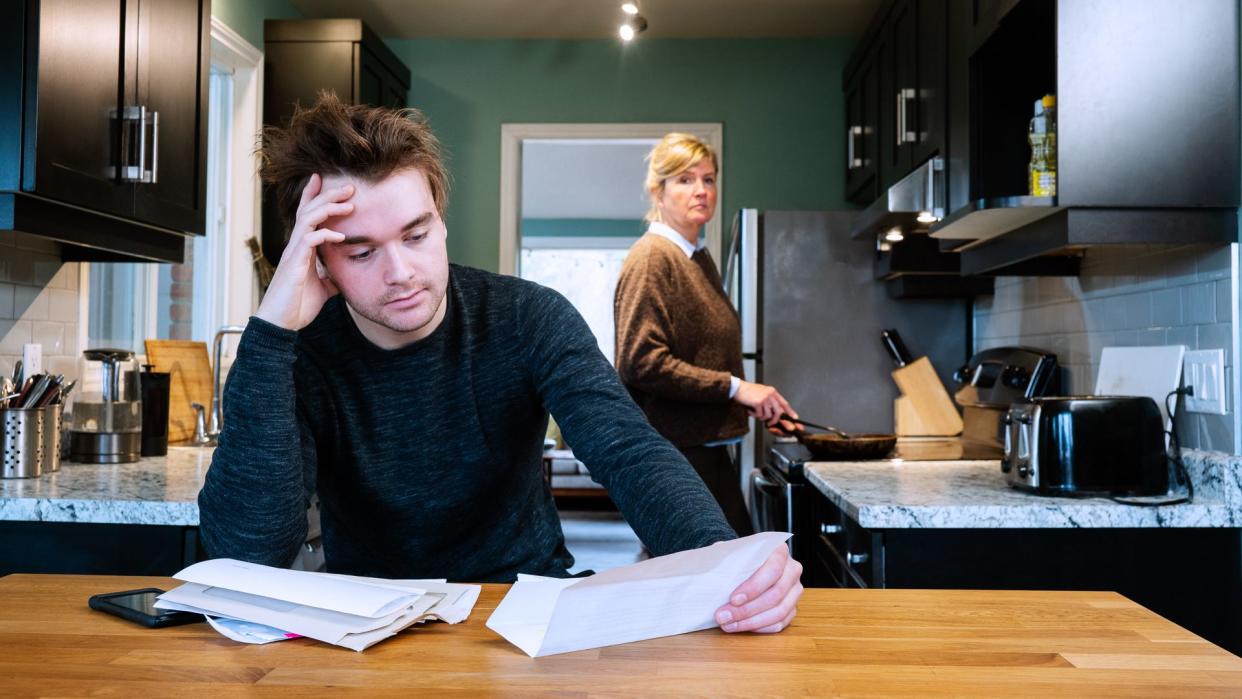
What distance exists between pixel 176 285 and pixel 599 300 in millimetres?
7382

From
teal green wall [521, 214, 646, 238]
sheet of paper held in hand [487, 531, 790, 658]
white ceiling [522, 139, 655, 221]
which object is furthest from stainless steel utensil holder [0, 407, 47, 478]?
teal green wall [521, 214, 646, 238]

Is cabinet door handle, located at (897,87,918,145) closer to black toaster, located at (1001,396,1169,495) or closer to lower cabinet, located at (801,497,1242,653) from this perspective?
black toaster, located at (1001,396,1169,495)

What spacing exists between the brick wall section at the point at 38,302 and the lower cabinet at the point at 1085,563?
6.17 feet

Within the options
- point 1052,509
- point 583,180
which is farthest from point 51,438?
point 583,180

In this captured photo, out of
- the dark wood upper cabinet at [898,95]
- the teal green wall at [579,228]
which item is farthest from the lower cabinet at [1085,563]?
the teal green wall at [579,228]

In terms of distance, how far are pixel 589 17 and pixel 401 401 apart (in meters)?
3.15

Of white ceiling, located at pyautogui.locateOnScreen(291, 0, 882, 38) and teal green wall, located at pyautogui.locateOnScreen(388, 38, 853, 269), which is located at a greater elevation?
white ceiling, located at pyautogui.locateOnScreen(291, 0, 882, 38)

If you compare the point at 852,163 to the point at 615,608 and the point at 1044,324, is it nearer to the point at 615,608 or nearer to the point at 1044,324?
the point at 1044,324

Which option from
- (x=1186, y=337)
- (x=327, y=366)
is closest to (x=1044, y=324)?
(x=1186, y=337)

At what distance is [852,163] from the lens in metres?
4.12

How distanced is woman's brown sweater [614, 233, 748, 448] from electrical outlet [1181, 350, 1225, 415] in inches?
39.8

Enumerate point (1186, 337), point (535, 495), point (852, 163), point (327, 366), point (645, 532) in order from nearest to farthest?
point (645, 532), point (327, 366), point (535, 495), point (1186, 337), point (852, 163)

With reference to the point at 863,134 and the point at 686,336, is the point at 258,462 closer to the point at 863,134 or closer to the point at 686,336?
the point at 686,336

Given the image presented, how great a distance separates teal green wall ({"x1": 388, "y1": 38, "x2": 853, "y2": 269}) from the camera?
14.6 ft
